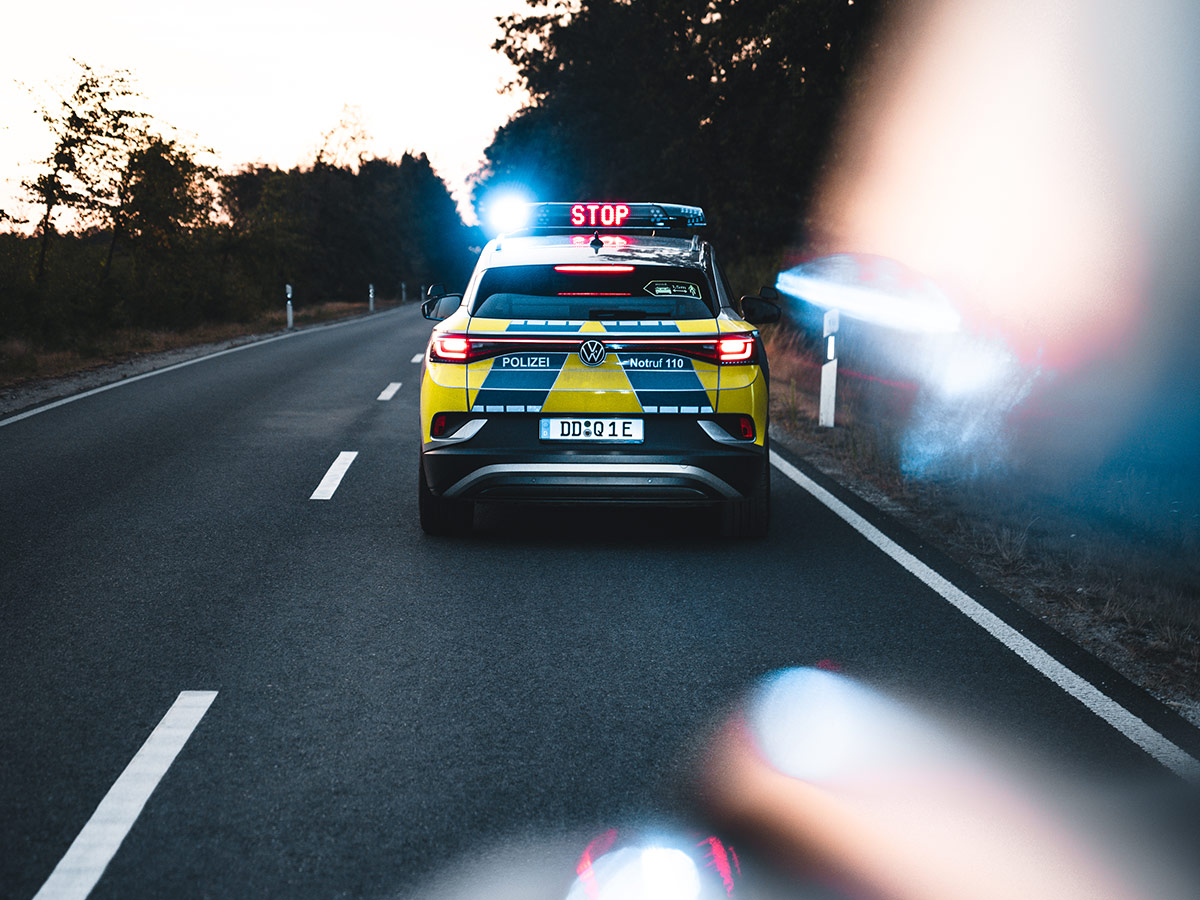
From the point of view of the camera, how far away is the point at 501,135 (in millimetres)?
57031

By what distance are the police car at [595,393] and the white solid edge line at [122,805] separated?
244 cm

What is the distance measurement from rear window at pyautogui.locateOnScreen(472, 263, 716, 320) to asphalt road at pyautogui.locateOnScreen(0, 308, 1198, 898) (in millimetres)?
1373

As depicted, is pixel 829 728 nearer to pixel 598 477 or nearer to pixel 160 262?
pixel 598 477

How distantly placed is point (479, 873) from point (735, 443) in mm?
3742

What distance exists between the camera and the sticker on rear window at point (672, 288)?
21.6 feet

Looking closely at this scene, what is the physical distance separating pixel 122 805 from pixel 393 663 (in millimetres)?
1470

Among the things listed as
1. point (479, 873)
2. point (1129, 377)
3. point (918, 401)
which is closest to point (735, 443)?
point (479, 873)

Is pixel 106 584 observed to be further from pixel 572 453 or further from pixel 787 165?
pixel 787 165

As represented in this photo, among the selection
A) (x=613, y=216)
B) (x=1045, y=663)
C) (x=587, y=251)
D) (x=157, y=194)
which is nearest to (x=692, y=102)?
(x=157, y=194)

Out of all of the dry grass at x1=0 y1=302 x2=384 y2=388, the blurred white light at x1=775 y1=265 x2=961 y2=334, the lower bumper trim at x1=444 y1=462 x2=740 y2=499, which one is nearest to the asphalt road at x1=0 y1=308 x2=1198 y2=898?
the lower bumper trim at x1=444 y1=462 x2=740 y2=499

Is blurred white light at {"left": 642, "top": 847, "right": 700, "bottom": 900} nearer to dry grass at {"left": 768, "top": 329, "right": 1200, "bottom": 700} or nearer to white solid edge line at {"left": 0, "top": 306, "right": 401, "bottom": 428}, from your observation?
dry grass at {"left": 768, "top": 329, "right": 1200, "bottom": 700}

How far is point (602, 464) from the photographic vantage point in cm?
638

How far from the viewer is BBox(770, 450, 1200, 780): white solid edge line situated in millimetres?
3852

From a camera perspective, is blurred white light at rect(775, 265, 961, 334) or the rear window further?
blurred white light at rect(775, 265, 961, 334)
